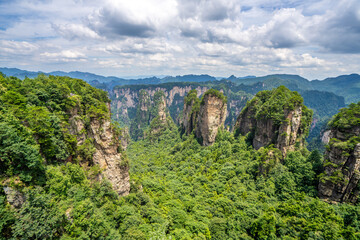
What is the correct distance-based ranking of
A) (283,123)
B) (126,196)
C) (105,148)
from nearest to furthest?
(105,148), (126,196), (283,123)

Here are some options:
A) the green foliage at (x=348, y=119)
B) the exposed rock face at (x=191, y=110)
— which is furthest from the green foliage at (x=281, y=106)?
the exposed rock face at (x=191, y=110)

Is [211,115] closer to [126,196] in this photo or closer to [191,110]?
[191,110]

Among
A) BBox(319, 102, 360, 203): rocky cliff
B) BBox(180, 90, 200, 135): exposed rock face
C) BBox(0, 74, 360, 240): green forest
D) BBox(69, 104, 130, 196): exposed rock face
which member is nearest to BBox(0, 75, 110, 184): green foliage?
BBox(0, 74, 360, 240): green forest

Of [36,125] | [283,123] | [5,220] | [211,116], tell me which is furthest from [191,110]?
[5,220]

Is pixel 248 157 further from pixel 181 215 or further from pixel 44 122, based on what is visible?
pixel 44 122

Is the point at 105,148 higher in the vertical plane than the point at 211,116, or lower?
lower

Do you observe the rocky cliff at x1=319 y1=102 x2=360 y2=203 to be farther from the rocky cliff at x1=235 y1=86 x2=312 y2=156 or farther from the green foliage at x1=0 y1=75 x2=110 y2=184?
the green foliage at x1=0 y1=75 x2=110 y2=184
